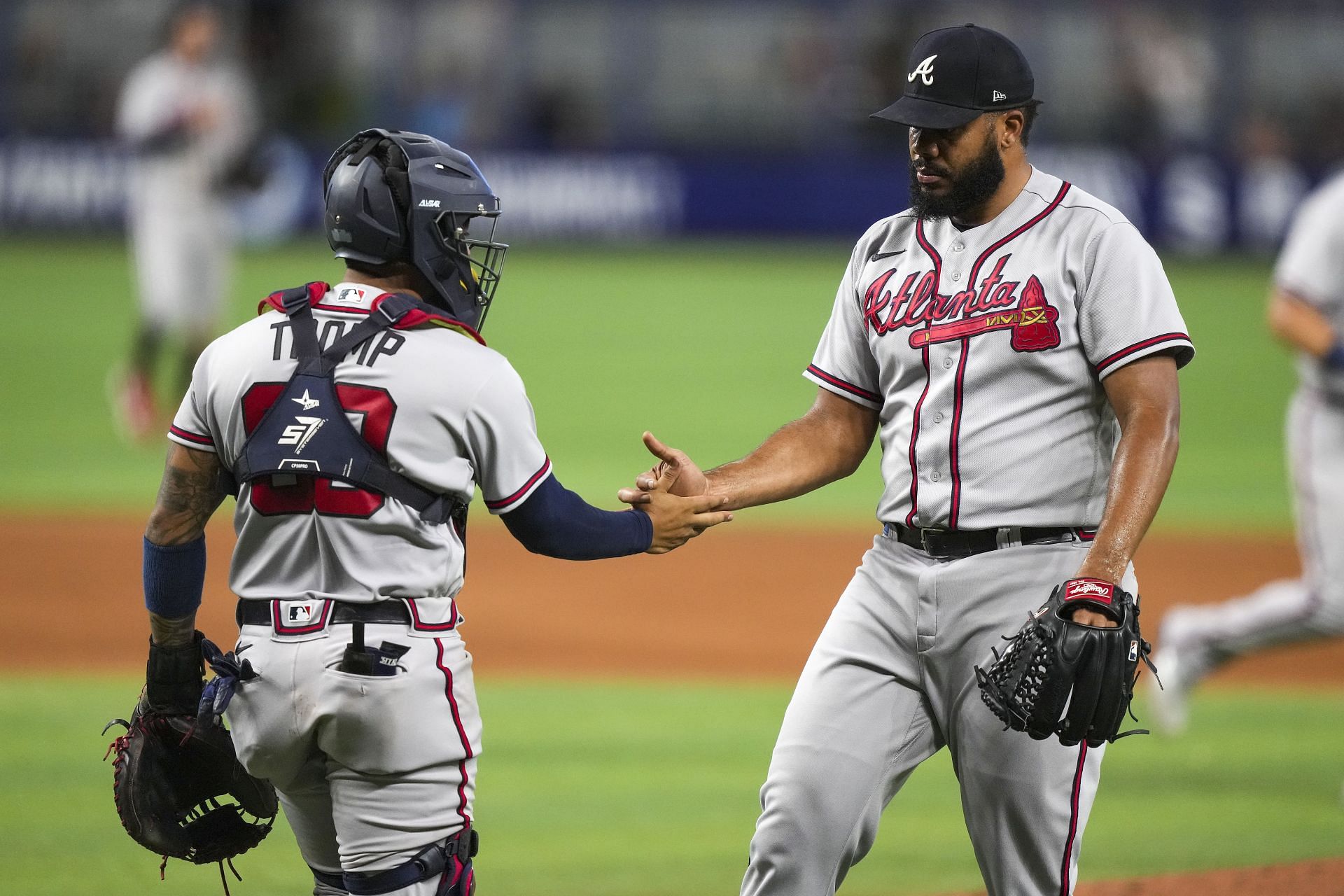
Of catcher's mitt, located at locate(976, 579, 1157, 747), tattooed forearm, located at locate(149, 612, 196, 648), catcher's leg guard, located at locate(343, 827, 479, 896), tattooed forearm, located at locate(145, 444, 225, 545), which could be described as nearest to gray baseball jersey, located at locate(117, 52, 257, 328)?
tattooed forearm, located at locate(149, 612, 196, 648)

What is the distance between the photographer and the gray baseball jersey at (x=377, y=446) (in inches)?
137

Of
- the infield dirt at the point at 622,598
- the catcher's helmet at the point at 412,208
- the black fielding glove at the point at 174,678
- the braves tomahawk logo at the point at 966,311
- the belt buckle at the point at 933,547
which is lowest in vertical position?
the infield dirt at the point at 622,598

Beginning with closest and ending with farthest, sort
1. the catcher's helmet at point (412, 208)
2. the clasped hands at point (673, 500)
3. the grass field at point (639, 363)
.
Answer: the catcher's helmet at point (412, 208) < the clasped hands at point (673, 500) < the grass field at point (639, 363)

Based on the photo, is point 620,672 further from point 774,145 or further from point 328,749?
point 774,145

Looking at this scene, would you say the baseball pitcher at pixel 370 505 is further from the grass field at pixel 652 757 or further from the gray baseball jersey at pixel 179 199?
the gray baseball jersey at pixel 179 199

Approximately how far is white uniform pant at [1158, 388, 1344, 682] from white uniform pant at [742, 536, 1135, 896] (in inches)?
121

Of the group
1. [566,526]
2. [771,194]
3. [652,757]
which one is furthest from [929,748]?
[771,194]

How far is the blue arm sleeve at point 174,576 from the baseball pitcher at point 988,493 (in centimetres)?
140

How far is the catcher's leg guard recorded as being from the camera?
3.52 meters

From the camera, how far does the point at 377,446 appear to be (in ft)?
11.4

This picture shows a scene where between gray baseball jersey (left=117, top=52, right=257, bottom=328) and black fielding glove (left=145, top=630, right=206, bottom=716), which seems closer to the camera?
black fielding glove (left=145, top=630, right=206, bottom=716)

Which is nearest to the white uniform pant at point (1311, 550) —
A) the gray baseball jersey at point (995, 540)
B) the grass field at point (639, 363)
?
the gray baseball jersey at point (995, 540)

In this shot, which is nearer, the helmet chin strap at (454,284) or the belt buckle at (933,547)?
the helmet chin strap at (454,284)

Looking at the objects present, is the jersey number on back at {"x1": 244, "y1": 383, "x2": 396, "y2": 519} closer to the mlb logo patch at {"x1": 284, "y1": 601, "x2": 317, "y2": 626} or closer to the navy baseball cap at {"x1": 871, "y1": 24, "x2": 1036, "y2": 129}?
the mlb logo patch at {"x1": 284, "y1": 601, "x2": 317, "y2": 626}
